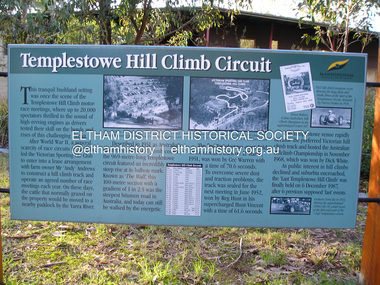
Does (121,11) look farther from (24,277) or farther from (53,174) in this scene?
(24,277)

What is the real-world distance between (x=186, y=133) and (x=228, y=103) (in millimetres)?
374

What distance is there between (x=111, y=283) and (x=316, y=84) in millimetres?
2244

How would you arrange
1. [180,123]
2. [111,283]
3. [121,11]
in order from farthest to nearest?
1. [121,11]
2. [111,283]
3. [180,123]

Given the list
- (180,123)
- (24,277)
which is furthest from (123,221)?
(24,277)

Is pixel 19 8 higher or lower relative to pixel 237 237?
higher

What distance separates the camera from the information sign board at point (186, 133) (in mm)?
2498

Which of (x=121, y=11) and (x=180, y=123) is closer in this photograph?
(x=180, y=123)

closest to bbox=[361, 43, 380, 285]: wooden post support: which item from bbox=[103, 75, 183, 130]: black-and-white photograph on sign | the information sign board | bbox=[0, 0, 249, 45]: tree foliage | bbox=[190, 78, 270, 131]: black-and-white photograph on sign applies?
the information sign board

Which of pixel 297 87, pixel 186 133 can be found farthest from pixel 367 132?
pixel 186 133

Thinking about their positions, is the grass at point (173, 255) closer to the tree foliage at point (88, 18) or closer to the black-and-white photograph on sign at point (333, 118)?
the black-and-white photograph on sign at point (333, 118)

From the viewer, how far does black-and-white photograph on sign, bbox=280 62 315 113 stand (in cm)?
250

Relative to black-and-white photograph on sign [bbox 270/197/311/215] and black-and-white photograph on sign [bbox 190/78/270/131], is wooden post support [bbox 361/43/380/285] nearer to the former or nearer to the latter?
black-and-white photograph on sign [bbox 270/197/311/215]

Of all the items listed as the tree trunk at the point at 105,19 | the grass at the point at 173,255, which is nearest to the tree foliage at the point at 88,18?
the tree trunk at the point at 105,19

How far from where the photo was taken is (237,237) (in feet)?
12.6
